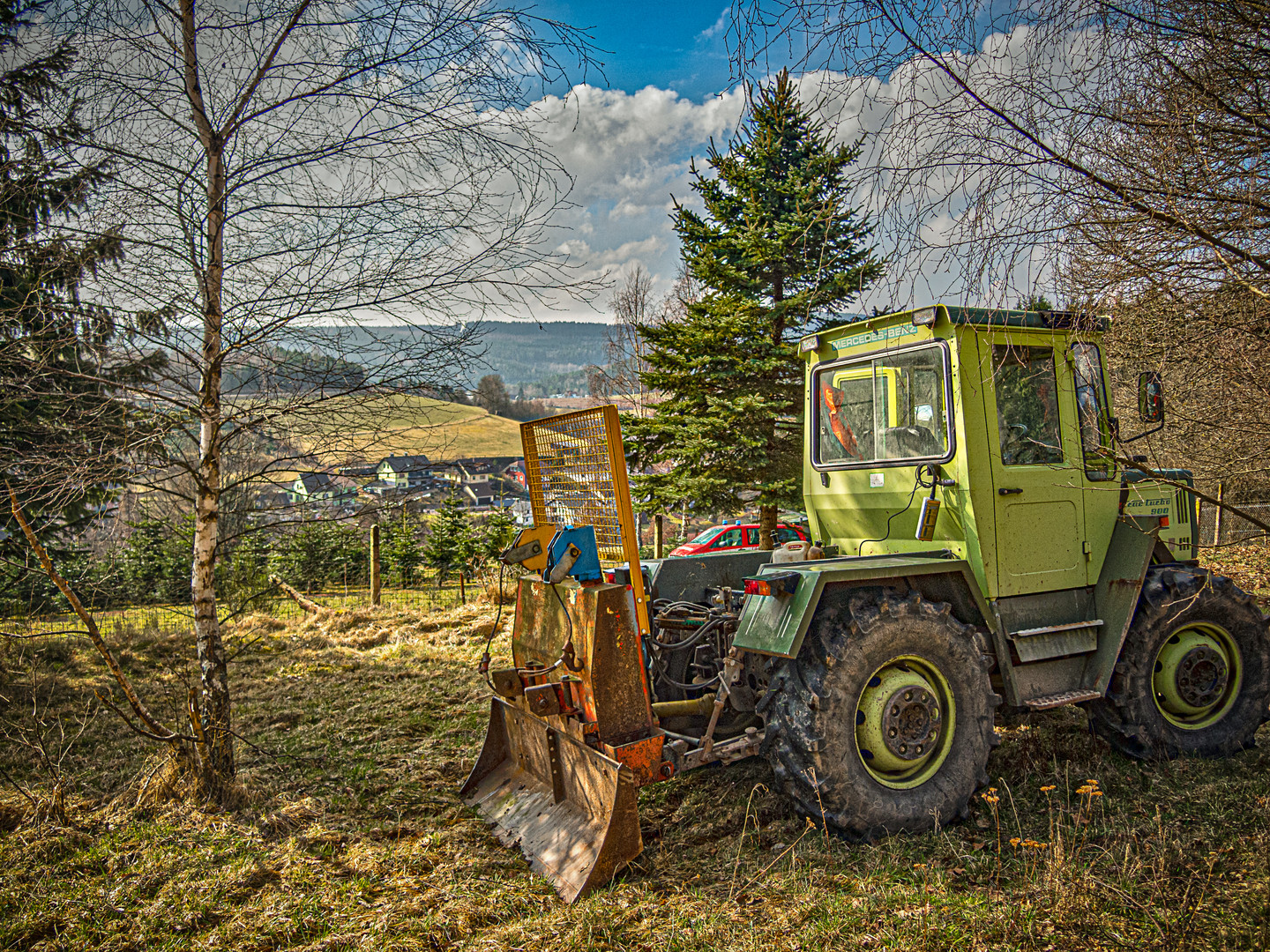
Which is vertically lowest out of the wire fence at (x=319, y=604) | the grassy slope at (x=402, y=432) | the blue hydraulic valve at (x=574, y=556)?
the wire fence at (x=319, y=604)

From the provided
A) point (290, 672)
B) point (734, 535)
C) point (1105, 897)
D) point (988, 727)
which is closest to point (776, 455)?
point (734, 535)

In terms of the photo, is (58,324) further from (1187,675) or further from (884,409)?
(1187,675)

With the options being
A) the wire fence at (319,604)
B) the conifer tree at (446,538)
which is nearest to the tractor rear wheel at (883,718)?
the wire fence at (319,604)

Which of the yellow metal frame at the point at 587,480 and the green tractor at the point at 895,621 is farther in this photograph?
the yellow metal frame at the point at 587,480

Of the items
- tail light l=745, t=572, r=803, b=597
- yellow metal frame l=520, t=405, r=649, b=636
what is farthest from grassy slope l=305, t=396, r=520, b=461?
tail light l=745, t=572, r=803, b=597

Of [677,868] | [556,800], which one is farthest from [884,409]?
[556,800]

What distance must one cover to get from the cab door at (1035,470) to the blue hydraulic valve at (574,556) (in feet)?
7.35

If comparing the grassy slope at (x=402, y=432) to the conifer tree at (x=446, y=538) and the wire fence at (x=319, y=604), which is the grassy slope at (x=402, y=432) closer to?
the wire fence at (x=319, y=604)

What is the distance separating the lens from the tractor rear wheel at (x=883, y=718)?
3.50m

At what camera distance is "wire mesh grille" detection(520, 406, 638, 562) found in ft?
12.2

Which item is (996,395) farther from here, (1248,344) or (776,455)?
(776,455)

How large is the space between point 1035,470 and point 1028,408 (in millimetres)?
364

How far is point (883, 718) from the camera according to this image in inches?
144

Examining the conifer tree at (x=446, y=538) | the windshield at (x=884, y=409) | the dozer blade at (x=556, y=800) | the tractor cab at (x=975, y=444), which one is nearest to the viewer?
the dozer blade at (x=556, y=800)
